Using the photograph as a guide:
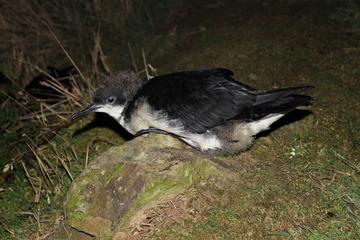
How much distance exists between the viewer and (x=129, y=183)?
3.78 meters

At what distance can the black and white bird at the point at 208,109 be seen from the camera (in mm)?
4176

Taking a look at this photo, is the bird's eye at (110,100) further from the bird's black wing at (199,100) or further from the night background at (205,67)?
the night background at (205,67)

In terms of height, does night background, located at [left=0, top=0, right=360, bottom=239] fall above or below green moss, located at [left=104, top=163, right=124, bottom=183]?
below

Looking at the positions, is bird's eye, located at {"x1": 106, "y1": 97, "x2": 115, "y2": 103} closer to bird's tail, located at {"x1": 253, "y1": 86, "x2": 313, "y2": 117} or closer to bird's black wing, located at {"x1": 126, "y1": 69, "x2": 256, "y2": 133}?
bird's black wing, located at {"x1": 126, "y1": 69, "x2": 256, "y2": 133}

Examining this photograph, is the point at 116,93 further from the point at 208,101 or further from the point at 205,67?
the point at 205,67

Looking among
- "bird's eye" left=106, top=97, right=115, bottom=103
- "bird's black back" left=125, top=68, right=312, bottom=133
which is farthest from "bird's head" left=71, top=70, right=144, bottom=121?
"bird's black back" left=125, top=68, right=312, bottom=133

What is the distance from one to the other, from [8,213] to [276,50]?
3.77m

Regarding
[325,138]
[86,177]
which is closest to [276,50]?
[325,138]

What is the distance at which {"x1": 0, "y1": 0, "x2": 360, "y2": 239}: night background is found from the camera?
147 inches

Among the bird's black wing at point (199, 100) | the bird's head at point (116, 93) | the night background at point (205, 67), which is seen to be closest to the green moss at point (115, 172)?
the night background at point (205, 67)

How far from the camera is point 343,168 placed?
4.27 m

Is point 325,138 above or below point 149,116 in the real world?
below

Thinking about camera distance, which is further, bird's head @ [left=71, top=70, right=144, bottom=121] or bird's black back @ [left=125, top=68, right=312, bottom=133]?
bird's head @ [left=71, top=70, right=144, bottom=121]

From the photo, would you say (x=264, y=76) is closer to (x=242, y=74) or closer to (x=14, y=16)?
(x=242, y=74)
